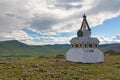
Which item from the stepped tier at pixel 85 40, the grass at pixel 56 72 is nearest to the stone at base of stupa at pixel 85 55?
the stepped tier at pixel 85 40

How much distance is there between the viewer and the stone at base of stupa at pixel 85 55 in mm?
63219

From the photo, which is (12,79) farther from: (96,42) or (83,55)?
(96,42)

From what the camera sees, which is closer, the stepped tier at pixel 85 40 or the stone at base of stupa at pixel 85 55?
the stone at base of stupa at pixel 85 55

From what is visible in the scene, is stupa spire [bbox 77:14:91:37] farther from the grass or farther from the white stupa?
the grass

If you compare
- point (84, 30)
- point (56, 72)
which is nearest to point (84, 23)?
point (84, 30)

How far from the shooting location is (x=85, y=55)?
63.4 meters

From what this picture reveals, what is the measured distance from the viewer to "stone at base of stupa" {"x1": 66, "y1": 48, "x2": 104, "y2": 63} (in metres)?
63.2

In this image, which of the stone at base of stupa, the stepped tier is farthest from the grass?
the stepped tier

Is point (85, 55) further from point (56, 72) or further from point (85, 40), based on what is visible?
point (56, 72)

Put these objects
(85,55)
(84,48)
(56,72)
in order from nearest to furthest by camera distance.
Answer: (56,72) < (85,55) < (84,48)

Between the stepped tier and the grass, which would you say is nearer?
the grass

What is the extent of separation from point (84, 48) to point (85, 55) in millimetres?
2256

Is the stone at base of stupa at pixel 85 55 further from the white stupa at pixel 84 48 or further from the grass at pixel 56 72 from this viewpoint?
the grass at pixel 56 72

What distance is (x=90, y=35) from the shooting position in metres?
68.3
